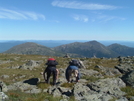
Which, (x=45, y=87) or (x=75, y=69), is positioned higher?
(x=75, y=69)

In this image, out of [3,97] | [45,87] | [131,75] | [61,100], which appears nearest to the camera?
[3,97]

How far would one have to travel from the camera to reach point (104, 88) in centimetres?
1230

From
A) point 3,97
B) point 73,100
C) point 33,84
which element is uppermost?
point 3,97

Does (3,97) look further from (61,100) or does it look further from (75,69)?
(75,69)

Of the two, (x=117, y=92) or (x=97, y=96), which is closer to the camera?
(x=97, y=96)

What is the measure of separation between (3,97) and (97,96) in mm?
6099

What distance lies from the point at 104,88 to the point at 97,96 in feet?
7.37

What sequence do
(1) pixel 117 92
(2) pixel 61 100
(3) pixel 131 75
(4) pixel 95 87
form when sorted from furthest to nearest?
1. (3) pixel 131 75
2. (4) pixel 95 87
3. (1) pixel 117 92
4. (2) pixel 61 100

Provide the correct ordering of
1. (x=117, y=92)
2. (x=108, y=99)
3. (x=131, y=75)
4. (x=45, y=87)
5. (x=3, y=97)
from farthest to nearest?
(x=131, y=75)
(x=45, y=87)
(x=117, y=92)
(x=108, y=99)
(x=3, y=97)

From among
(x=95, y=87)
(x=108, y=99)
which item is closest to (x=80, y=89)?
(x=95, y=87)

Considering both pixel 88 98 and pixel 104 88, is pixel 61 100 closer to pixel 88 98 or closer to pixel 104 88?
pixel 88 98

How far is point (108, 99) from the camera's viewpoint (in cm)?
980

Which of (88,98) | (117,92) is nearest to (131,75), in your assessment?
(117,92)

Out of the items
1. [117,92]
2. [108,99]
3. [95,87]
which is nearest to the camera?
[108,99]
